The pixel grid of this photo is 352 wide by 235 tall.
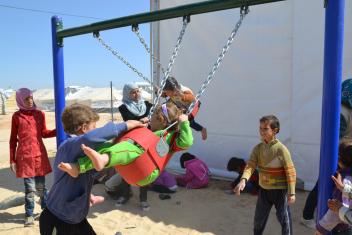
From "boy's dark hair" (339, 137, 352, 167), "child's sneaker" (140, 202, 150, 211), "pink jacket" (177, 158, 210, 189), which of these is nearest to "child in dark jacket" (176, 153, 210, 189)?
"pink jacket" (177, 158, 210, 189)

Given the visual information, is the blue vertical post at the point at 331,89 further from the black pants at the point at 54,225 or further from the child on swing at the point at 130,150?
the black pants at the point at 54,225

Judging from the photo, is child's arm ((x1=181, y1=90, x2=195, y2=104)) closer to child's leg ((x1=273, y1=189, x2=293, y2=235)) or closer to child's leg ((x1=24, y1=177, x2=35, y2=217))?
child's leg ((x1=273, y1=189, x2=293, y2=235))

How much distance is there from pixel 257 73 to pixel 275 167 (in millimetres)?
2921

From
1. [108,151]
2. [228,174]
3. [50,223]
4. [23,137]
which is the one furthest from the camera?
[228,174]

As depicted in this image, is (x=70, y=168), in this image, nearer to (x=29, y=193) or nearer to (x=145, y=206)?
(x=29, y=193)

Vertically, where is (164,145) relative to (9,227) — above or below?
above

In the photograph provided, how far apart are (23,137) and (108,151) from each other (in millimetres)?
2630

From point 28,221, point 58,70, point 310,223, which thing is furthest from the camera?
point 28,221

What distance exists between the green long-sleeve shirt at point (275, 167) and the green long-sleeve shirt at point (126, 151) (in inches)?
40.1

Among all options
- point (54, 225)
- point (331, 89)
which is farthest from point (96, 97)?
point (331, 89)

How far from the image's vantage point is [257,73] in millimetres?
5984

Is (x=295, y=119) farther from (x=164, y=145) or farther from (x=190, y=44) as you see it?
(x=164, y=145)

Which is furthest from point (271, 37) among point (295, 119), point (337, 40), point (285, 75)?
point (337, 40)

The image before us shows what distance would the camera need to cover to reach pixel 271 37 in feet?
19.0
